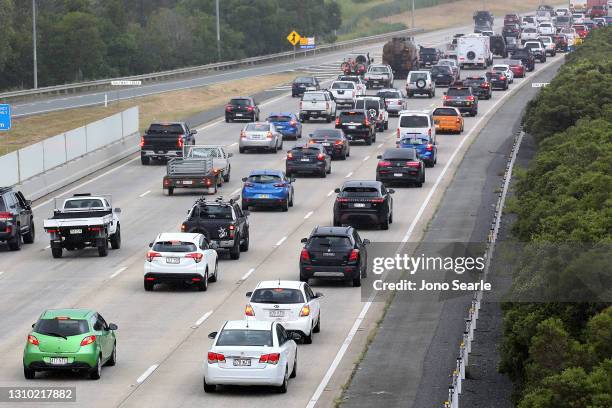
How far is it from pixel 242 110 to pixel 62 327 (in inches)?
2222

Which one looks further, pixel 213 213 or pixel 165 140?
pixel 165 140

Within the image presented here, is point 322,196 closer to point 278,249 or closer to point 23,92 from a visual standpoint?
point 278,249

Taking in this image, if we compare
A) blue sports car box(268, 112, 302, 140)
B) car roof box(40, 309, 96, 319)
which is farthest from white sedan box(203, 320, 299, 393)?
blue sports car box(268, 112, 302, 140)

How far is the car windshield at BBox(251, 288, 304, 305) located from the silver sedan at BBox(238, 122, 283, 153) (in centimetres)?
3787

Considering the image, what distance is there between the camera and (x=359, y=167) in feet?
216

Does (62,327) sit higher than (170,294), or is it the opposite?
(62,327)

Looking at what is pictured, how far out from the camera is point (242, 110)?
8425cm

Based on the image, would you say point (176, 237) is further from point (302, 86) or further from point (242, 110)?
point (302, 86)

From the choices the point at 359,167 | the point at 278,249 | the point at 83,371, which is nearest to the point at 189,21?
the point at 359,167

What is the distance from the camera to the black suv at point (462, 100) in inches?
3386

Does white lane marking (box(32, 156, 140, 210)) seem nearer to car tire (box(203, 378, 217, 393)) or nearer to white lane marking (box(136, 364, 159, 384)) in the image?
white lane marking (box(136, 364, 159, 384))

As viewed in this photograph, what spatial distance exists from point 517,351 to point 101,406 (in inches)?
279

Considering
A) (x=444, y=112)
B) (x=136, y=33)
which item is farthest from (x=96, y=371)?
(x=136, y=33)

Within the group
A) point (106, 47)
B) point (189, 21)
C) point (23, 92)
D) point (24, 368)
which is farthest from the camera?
point (189, 21)
